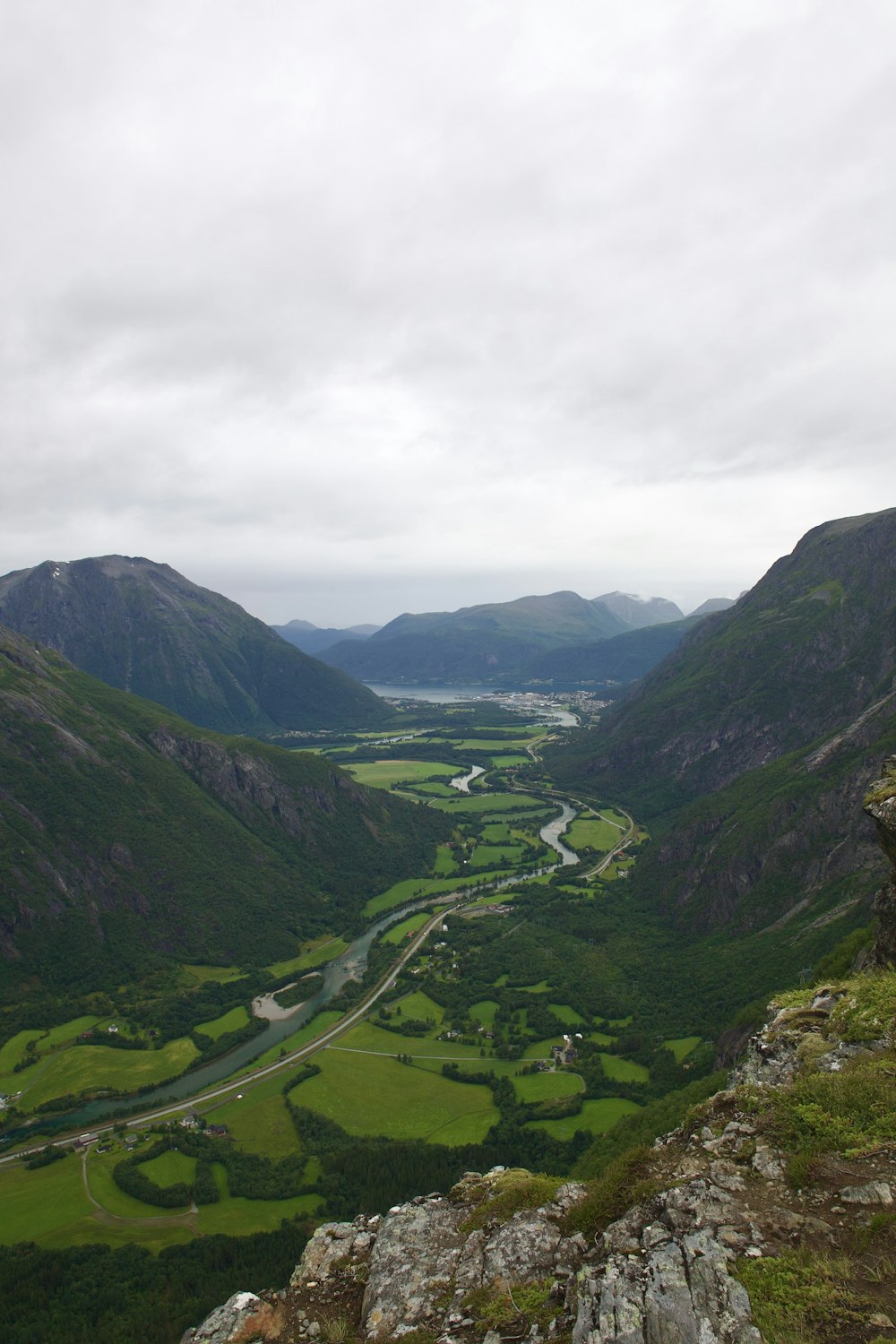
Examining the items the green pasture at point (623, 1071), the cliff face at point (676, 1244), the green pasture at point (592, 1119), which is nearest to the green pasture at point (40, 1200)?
the green pasture at point (592, 1119)

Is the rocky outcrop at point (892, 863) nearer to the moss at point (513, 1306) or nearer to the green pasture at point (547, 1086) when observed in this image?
the moss at point (513, 1306)

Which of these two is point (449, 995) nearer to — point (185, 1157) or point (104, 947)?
point (185, 1157)

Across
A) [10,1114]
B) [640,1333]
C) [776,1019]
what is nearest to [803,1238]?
[640,1333]

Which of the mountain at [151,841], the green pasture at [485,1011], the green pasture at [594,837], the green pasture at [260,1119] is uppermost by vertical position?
the mountain at [151,841]

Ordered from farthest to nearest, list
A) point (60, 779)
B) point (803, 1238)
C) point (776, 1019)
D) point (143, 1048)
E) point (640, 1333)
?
point (60, 779) → point (143, 1048) → point (776, 1019) → point (803, 1238) → point (640, 1333)

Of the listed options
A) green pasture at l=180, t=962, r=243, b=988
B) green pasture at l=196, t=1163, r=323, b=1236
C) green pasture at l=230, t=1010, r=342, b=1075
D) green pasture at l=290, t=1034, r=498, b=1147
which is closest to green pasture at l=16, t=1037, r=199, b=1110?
green pasture at l=230, t=1010, r=342, b=1075

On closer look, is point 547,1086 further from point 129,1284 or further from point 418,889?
point 418,889
